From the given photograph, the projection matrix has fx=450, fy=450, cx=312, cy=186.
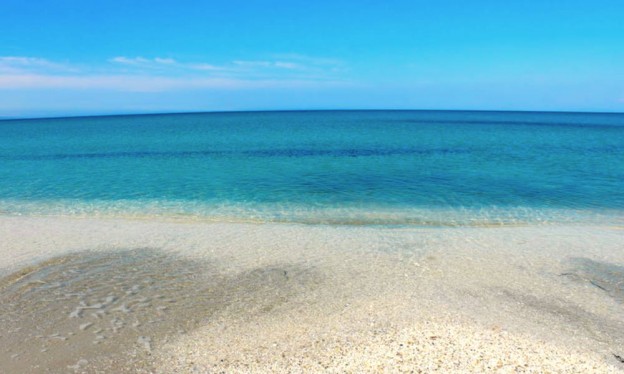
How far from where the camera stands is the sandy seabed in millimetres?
6453

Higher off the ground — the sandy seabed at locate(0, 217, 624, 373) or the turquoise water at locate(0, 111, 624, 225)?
the turquoise water at locate(0, 111, 624, 225)

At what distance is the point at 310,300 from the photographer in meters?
8.64

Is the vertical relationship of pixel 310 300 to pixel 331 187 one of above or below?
below

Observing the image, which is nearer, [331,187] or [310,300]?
[310,300]

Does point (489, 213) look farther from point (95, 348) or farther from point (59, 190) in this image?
point (59, 190)

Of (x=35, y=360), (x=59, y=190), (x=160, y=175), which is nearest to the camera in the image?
(x=35, y=360)

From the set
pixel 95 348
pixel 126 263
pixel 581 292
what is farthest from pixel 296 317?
pixel 581 292

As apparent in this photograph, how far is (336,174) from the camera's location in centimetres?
2472

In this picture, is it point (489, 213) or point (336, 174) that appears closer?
point (489, 213)

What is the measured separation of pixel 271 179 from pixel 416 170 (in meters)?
8.71

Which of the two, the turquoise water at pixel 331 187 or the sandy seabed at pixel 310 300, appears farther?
the turquoise water at pixel 331 187

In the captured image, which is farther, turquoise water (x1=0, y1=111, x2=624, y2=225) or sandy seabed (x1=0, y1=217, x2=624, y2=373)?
turquoise water (x1=0, y1=111, x2=624, y2=225)

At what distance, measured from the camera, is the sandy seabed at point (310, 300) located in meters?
6.45

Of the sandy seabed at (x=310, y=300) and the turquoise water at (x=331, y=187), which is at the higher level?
the turquoise water at (x=331, y=187)
